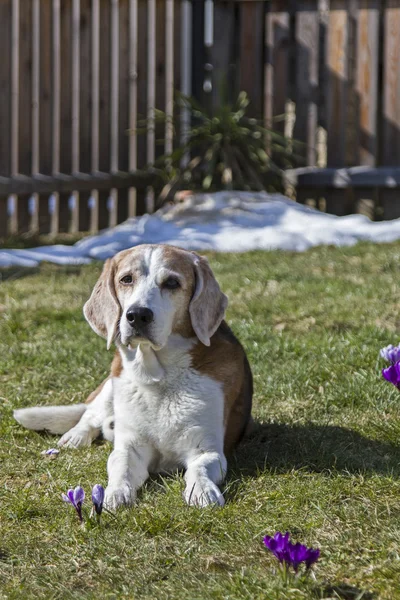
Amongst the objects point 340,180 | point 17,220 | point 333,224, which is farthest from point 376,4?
point 17,220

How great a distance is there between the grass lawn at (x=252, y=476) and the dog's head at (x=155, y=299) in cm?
58

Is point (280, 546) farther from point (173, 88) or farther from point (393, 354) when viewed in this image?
point (173, 88)

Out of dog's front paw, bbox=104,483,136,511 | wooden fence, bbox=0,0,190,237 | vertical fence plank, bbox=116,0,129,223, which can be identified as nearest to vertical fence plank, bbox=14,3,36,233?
wooden fence, bbox=0,0,190,237

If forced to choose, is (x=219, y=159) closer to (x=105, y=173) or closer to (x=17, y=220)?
(x=105, y=173)

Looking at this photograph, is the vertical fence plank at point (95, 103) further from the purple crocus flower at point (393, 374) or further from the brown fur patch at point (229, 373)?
the purple crocus flower at point (393, 374)

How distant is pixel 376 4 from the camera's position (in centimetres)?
1066

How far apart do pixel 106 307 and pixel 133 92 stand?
7.28m

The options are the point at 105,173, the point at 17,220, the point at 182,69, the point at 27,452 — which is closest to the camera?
the point at 27,452

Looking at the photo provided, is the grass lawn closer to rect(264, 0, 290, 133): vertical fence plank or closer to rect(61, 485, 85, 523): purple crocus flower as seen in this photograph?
rect(61, 485, 85, 523): purple crocus flower

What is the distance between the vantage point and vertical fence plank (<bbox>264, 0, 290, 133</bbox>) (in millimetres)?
11070

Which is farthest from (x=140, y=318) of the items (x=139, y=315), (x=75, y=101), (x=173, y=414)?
(x=75, y=101)

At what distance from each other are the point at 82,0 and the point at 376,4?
Answer: 3.35 m

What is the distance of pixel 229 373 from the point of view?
3.81m

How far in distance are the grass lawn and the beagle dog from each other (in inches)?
4.8
